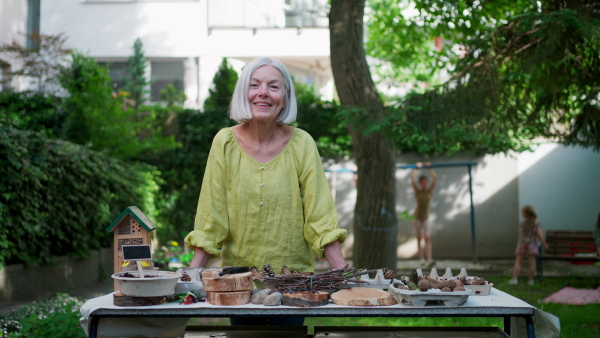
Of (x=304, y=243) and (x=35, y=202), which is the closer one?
(x=304, y=243)

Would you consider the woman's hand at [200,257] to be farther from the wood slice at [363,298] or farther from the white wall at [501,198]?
the white wall at [501,198]

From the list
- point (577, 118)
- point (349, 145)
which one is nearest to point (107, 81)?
point (349, 145)

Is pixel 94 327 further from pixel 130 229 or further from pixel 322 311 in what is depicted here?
pixel 322 311

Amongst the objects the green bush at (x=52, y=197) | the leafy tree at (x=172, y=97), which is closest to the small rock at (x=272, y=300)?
the green bush at (x=52, y=197)

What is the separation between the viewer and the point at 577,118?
781 cm

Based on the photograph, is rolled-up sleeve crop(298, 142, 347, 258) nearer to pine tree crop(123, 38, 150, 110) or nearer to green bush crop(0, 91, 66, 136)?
green bush crop(0, 91, 66, 136)

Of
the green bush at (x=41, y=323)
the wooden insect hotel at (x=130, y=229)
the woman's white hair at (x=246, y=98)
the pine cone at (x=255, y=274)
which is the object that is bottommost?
the green bush at (x=41, y=323)

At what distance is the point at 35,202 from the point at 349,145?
314 inches

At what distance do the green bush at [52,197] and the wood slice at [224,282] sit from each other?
5.08 metres

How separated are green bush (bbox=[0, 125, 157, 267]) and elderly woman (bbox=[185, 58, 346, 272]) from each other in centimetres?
453

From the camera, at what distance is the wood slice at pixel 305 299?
8.07 ft

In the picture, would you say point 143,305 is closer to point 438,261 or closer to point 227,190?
point 227,190

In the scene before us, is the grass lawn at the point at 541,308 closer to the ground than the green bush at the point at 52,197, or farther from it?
closer to the ground

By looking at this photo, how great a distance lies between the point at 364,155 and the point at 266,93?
221 inches
